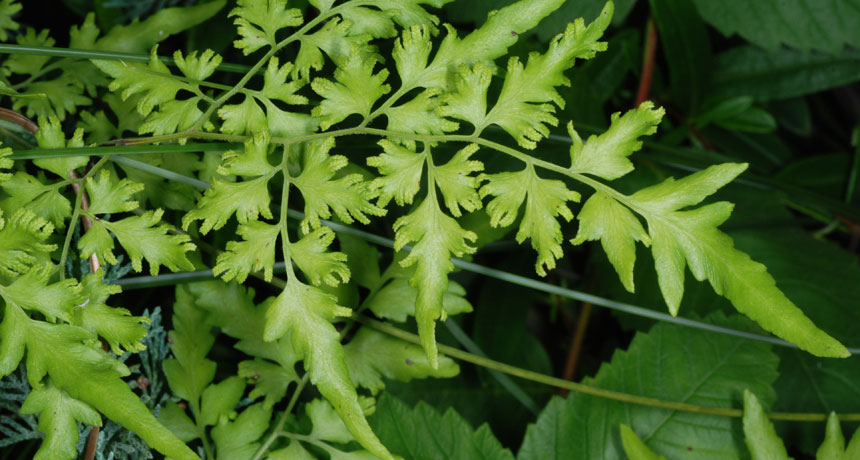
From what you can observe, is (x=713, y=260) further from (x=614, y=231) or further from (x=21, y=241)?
(x=21, y=241)

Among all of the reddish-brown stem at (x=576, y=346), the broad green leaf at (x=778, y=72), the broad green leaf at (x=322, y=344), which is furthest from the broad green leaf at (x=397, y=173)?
the broad green leaf at (x=778, y=72)

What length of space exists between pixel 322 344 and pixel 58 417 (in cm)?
29

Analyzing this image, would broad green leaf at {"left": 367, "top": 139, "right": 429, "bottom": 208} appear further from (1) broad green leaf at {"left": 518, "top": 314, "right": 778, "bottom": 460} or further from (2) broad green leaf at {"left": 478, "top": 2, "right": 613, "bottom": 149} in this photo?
(1) broad green leaf at {"left": 518, "top": 314, "right": 778, "bottom": 460}

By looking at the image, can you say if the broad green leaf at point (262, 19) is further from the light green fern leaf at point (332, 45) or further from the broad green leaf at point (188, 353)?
the broad green leaf at point (188, 353)

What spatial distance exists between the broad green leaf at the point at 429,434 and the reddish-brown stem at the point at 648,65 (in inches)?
34.5

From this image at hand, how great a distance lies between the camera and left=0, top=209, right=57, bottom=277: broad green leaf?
0.71 m

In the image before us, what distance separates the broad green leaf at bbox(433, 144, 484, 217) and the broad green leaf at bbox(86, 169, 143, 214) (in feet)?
1.13

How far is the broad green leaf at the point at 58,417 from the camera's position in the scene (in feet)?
2.37


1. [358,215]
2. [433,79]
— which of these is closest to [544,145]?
[433,79]

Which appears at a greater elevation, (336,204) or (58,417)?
(336,204)

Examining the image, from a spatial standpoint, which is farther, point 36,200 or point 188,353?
point 188,353

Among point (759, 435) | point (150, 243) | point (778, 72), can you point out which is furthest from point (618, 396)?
point (778, 72)

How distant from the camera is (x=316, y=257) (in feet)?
2.42

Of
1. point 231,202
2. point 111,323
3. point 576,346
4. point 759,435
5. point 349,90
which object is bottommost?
point 576,346
